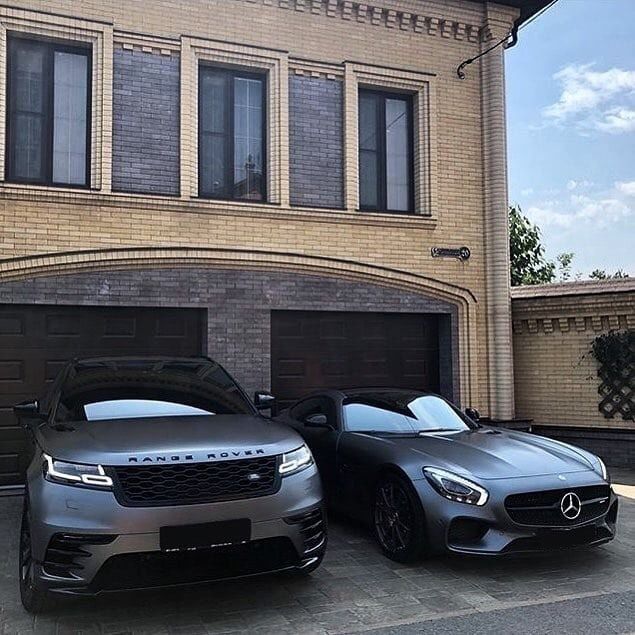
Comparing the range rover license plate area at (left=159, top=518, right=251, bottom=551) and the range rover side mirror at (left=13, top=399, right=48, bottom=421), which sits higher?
the range rover side mirror at (left=13, top=399, right=48, bottom=421)

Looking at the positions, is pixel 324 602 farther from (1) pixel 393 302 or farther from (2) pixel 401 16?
(2) pixel 401 16

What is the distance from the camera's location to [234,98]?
1003 cm

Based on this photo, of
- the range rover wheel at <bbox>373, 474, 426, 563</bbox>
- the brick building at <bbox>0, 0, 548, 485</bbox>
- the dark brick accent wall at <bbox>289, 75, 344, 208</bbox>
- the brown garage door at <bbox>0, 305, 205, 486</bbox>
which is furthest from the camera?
the dark brick accent wall at <bbox>289, 75, 344, 208</bbox>

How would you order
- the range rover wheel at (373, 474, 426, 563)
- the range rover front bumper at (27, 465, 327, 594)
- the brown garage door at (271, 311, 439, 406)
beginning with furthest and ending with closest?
the brown garage door at (271, 311, 439, 406), the range rover wheel at (373, 474, 426, 563), the range rover front bumper at (27, 465, 327, 594)

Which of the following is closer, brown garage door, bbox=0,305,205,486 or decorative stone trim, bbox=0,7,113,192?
brown garage door, bbox=0,305,205,486

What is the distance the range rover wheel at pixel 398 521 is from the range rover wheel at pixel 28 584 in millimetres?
2588

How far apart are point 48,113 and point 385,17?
17.1 feet

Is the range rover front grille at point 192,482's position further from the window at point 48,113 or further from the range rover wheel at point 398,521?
the window at point 48,113

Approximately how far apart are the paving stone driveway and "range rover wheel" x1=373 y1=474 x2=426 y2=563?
0.40 feet

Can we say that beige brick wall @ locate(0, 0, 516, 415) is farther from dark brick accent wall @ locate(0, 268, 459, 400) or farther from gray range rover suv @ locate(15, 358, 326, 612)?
gray range rover suv @ locate(15, 358, 326, 612)

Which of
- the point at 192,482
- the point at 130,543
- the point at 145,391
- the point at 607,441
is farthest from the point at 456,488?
the point at 607,441

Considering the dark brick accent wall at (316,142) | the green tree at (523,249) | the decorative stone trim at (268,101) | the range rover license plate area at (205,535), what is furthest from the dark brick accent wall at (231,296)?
the green tree at (523,249)

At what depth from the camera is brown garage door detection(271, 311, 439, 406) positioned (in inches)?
390

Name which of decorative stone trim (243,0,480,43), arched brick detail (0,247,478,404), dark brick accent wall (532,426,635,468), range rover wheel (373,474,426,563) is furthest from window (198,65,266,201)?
dark brick accent wall (532,426,635,468)
